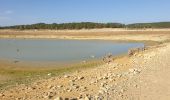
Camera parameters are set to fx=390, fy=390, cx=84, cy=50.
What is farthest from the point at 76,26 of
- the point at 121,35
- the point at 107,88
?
the point at 107,88

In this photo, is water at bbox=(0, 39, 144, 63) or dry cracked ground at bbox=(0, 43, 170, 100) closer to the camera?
dry cracked ground at bbox=(0, 43, 170, 100)

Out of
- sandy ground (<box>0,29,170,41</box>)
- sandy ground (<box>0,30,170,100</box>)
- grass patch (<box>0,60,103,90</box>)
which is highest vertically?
sandy ground (<box>0,30,170,100</box>)

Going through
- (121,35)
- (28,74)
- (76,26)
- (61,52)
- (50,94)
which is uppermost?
(50,94)


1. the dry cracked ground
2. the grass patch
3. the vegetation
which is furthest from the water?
the vegetation

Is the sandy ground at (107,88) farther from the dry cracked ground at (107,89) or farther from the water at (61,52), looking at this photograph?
the water at (61,52)

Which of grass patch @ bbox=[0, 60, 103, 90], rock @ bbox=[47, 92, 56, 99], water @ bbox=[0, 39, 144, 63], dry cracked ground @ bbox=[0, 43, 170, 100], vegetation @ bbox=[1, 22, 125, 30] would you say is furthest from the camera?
vegetation @ bbox=[1, 22, 125, 30]

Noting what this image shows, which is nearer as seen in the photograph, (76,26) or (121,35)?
(121,35)

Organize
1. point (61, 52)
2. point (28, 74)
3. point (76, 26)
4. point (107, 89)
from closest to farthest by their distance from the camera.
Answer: point (107, 89) → point (28, 74) → point (61, 52) → point (76, 26)

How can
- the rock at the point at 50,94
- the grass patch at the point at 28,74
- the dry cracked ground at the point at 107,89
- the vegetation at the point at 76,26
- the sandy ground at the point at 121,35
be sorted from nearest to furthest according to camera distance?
the rock at the point at 50,94 < the dry cracked ground at the point at 107,89 < the grass patch at the point at 28,74 < the sandy ground at the point at 121,35 < the vegetation at the point at 76,26

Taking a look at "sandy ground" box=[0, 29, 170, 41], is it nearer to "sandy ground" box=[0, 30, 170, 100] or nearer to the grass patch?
the grass patch

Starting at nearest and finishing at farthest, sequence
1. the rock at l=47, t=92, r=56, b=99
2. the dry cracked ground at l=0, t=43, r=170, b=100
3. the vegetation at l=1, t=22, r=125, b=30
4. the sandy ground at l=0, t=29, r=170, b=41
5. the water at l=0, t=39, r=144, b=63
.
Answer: the rock at l=47, t=92, r=56, b=99 < the dry cracked ground at l=0, t=43, r=170, b=100 < the water at l=0, t=39, r=144, b=63 < the sandy ground at l=0, t=29, r=170, b=41 < the vegetation at l=1, t=22, r=125, b=30

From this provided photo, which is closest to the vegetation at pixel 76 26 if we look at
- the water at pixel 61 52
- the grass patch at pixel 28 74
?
the water at pixel 61 52

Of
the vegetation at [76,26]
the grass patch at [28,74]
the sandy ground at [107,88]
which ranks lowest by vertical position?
the vegetation at [76,26]

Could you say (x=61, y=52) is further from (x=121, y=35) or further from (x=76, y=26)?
(x=76, y=26)
